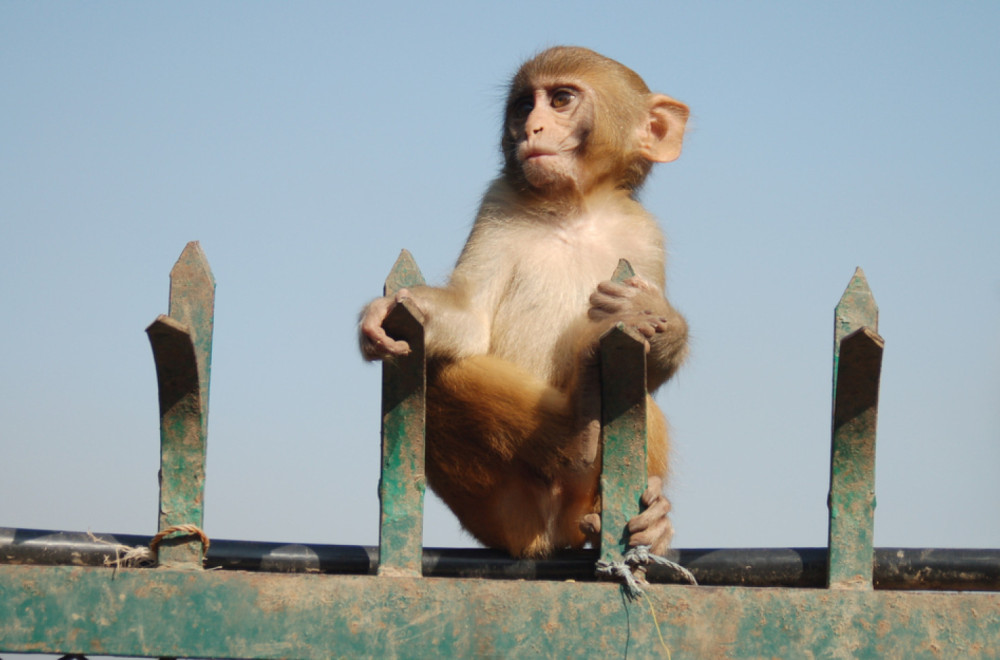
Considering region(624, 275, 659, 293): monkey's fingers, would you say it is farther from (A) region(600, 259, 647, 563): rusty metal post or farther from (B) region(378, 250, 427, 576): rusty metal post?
(B) region(378, 250, 427, 576): rusty metal post

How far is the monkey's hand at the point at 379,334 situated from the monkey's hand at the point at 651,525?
0.72 meters

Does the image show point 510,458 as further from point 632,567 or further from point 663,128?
point 663,128

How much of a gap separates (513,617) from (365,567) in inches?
19.0

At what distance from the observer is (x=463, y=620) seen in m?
2.65

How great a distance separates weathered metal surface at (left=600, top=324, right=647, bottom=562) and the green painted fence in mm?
47

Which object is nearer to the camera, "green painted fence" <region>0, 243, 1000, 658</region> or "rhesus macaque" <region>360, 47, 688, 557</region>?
"green painted fence" <region>0, 243, 1000, 658</region>

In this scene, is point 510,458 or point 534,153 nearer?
point 510,458

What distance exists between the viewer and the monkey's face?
186 inches

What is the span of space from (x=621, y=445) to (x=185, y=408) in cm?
107

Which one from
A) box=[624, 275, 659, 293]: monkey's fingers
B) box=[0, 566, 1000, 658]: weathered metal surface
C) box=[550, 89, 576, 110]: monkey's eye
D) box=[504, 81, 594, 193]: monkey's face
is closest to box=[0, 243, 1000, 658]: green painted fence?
box=[0, 566, 1000, 658]: weathered metal surface

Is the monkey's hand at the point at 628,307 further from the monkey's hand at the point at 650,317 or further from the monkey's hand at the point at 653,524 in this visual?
the monkey's hand at the point at 653,524

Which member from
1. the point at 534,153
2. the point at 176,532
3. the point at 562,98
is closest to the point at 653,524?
the point at 176,532

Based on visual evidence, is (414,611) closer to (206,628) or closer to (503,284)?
(206,628)

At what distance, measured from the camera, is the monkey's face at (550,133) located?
471cm
